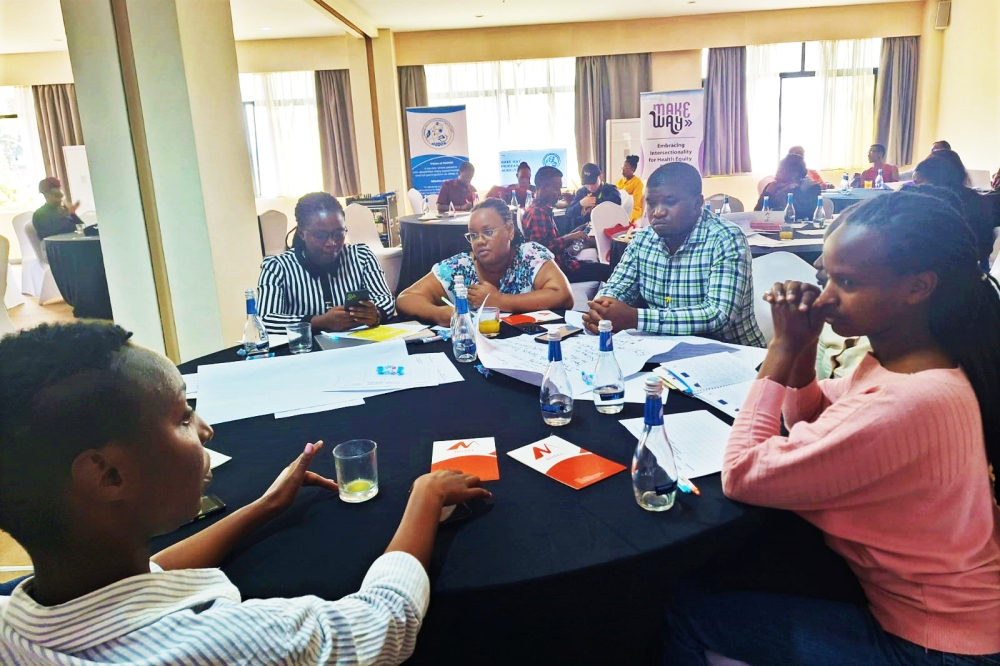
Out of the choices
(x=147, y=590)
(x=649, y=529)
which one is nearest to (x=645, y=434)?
(x=649, y=529)

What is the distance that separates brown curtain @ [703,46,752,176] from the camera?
30.4 feet

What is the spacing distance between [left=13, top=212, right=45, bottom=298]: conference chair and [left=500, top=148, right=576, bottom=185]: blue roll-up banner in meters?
6.12

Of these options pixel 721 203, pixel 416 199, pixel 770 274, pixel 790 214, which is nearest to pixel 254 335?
pixel 770 274

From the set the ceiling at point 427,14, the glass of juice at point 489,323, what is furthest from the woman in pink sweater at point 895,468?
the ceiling at point 427,14

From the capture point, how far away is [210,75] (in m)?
4.12

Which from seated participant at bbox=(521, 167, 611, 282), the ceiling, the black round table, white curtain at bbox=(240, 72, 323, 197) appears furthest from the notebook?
white curtain at bbox=(240, 72, 323, 197)

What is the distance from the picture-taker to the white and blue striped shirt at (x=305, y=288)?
253 centimetres

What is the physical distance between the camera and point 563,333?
207 cm

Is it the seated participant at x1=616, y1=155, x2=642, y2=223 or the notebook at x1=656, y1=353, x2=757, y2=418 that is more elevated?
the seated participant at x1=616, y1=155, x2=642, y2=223

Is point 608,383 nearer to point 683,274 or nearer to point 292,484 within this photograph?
point 292,484

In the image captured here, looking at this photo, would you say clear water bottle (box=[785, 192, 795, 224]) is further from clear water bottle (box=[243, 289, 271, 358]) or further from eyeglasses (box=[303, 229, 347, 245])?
clear water bottle (box=[243, 289, 271, 358])

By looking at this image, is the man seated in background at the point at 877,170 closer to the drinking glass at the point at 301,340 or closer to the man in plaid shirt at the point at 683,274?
the man in plaid shirt at the point at 683,274

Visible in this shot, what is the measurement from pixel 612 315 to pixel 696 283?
0.49m

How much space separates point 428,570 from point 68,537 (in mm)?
440
